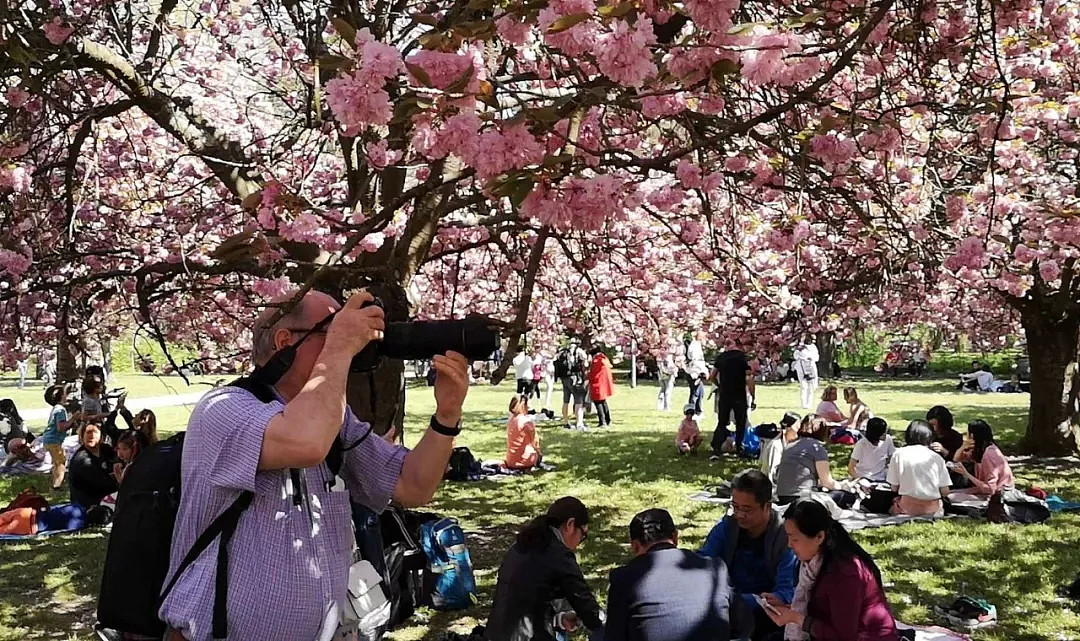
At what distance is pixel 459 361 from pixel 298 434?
43 centimetres

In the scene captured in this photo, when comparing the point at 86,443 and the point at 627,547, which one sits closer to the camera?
the point at 627,547

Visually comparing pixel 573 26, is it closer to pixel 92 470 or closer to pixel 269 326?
pixel 269 326

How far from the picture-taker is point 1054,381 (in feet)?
37.8

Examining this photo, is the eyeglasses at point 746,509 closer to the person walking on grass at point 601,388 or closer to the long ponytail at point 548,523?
the long ponytail at point 548,523

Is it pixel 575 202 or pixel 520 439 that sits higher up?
pixel 575 202

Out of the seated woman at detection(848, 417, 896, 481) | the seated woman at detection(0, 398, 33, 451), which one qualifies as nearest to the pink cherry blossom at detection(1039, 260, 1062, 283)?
the seated woman at detection(848, 417, 896, 481)

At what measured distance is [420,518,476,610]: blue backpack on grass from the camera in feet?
18.0

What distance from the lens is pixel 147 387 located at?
29500 millimetres

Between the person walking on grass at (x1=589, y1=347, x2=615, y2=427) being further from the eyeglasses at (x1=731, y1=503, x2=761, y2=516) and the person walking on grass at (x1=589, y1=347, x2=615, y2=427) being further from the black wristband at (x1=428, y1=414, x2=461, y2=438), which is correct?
the black wristband at (x1=428, y1=414, x2=461, y2=438)

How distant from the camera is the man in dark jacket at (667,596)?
3.52 m

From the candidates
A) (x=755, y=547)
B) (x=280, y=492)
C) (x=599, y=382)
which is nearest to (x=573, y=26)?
(x=280, y=492)

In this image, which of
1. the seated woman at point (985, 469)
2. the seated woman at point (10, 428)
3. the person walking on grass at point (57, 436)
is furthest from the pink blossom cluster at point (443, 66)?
the seated woman at point (10, 428)

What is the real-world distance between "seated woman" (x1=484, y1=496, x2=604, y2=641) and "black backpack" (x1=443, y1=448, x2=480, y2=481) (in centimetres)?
619

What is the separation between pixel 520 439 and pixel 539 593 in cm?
681
